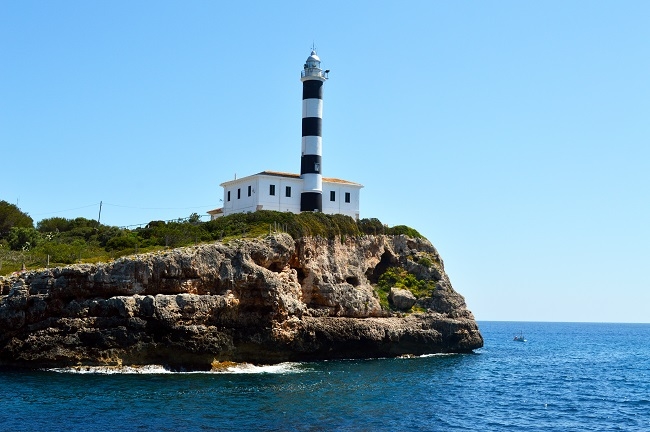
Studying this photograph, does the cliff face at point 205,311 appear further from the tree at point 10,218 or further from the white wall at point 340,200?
the tree at point 10,218

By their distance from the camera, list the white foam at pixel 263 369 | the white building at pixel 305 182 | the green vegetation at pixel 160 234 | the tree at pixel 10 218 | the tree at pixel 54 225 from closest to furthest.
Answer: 1. the white foam at pixel 263 369
2. the green vegetation at pixel 160 234
3. the white building at pixel 305 182
4. the tree at pixel 10 218
5. the tree at pixel 54 225

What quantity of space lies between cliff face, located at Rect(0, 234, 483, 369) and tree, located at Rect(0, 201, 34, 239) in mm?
26389

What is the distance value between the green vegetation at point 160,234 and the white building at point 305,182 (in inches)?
150

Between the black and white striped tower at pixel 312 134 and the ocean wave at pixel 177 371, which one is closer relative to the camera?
the ocean wave at pixel 177 371

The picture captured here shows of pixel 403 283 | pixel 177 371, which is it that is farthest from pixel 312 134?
pixel 177 371

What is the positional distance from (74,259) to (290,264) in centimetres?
1283

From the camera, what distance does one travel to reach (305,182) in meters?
54.8

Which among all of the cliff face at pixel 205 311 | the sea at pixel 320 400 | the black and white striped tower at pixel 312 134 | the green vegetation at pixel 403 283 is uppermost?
the black and white striped tower at pixel 312 134

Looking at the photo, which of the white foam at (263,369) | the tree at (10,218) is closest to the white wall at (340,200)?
the white foam at (263,369)

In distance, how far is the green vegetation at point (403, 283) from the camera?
172 ft

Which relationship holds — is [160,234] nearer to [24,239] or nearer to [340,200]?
[24,239]

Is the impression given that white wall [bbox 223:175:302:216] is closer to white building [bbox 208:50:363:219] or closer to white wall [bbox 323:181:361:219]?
white building [bbox 208:50:363:219]

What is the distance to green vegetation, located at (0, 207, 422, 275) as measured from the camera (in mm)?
42781

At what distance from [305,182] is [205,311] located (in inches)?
745
